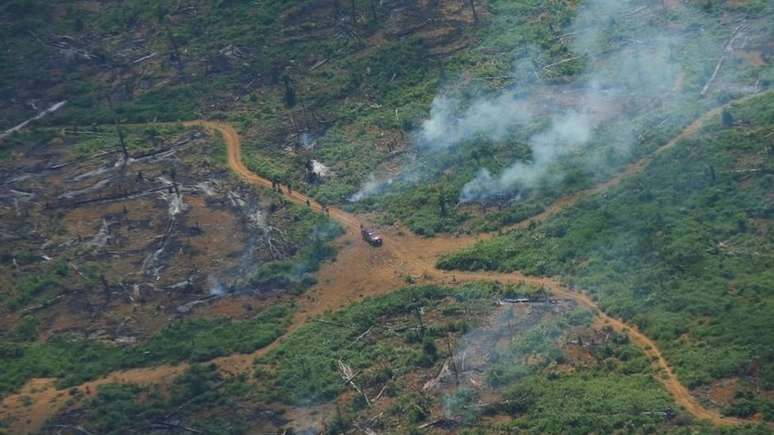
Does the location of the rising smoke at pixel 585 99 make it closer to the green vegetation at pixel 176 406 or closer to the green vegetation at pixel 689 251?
the green vegetation at pixel 689 251

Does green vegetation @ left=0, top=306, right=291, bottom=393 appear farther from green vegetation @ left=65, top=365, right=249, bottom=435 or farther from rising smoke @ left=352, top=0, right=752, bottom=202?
rising smoke @ left=352, top=0, right=752, bottom=202

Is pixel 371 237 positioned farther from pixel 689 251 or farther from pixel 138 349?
pixel 689 251

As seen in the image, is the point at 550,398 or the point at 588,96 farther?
the point at 588,96

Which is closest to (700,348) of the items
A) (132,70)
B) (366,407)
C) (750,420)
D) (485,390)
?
(750,420)

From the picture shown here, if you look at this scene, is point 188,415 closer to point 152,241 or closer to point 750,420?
point 152,241

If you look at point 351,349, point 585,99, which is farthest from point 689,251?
point 585,99

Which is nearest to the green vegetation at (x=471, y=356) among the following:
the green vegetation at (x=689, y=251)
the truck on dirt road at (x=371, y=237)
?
the green vegetation at (x=689, y=251)

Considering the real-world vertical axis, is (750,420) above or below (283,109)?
above
